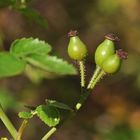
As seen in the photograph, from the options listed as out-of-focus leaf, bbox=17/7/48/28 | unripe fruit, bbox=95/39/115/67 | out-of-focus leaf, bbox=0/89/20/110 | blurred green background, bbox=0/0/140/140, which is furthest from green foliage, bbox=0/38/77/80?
blurred green background, bbox=0/0/140/140

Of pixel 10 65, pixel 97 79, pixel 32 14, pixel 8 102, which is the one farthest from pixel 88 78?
pixel 97 79

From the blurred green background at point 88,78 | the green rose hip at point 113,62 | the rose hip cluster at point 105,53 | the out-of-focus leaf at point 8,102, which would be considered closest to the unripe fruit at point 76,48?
the rose hip cluster at point 105,53

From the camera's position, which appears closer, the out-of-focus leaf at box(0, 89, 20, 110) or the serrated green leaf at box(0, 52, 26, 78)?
the serrated green leaf at box(0, 52, 26, 78)

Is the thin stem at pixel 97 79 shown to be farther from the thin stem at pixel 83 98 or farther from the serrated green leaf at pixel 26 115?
the serrated green leaf at pixel 26 115

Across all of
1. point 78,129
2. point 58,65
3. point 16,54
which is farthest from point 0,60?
point 78,129

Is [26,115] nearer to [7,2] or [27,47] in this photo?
[27,47]

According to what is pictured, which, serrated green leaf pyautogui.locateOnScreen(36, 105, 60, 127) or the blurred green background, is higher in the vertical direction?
serrated green leaf pyautogui.locateOnScreen(36, 105, 60, 127)

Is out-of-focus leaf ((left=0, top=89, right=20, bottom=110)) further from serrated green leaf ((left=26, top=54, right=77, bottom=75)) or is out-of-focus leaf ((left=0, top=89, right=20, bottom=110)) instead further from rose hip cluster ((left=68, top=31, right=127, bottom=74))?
rose hip cluster ((left=68, top=31, right=127, bottom=74))
